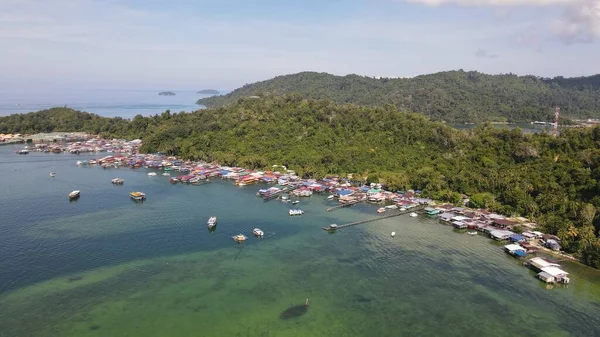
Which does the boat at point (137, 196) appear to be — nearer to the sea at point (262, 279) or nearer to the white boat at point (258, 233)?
the sea at point (262, 279)

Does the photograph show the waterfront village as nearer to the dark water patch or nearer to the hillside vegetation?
the hillside vegetation

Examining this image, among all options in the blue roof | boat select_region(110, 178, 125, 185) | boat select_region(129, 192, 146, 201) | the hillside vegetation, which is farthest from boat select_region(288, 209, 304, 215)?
boat select_region(110, 178, 125, 185)

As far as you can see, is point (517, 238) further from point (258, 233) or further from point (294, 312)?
point (258, 233)

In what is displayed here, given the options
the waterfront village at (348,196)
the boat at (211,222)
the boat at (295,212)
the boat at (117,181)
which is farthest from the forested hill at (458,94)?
the boat at (211,222)

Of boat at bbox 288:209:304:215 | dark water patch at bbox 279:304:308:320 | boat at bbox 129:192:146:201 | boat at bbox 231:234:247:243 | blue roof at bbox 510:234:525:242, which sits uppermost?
boat at bbox 129:192:146:201

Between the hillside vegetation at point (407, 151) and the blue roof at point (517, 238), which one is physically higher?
the hillside vegetation at point (407, 151)
